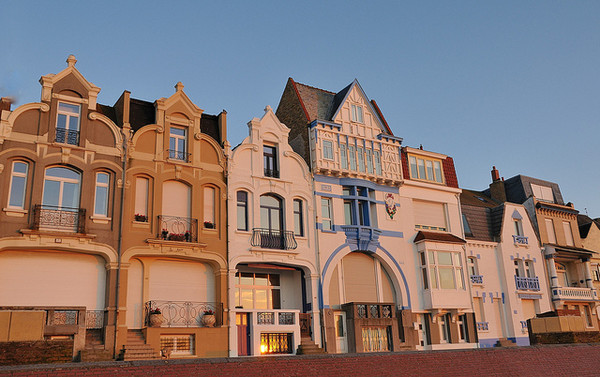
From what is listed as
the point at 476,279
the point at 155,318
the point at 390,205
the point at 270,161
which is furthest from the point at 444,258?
the point at 155,318

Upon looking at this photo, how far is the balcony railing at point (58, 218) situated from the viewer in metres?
21.4

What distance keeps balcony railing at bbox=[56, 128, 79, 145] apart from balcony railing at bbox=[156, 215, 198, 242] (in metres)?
4.53

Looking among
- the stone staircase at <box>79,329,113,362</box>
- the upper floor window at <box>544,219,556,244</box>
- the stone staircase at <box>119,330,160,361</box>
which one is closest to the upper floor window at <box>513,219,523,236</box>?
the upper floor window at <box>544,219,556,244</box>

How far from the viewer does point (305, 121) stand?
3059cm

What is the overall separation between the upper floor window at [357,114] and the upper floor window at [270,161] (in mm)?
5620

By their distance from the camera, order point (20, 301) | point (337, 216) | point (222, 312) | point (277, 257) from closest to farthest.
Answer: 1. point (20, 301)
2. point (222, 312)
3. point (277, 257)
4. point (337, 216)

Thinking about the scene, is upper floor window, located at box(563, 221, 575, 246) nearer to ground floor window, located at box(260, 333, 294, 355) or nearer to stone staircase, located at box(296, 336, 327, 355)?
stone staircase, located at box(296, 336, 327, 355)

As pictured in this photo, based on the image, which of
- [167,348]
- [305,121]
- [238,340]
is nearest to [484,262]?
[305,121]

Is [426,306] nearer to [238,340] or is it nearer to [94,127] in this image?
[238,340]

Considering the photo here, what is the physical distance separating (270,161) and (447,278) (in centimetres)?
1150

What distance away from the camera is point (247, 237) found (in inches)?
1032

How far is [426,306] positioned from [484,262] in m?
6.26

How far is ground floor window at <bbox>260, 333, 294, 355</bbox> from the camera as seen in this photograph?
25.3 m

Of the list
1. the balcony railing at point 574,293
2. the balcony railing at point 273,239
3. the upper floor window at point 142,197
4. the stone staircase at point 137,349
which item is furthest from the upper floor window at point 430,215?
the stone staircase at point 137,349
